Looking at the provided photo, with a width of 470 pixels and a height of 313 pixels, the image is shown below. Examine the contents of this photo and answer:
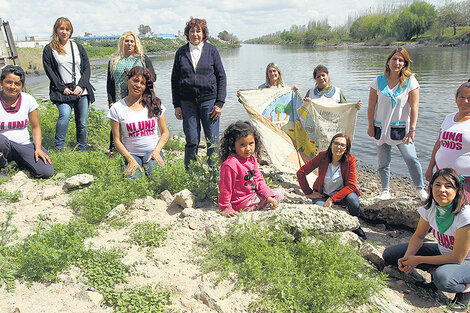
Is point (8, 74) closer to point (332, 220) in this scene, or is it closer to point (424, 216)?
point (332, 220)

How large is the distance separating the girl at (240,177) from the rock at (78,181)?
1935 millimetres

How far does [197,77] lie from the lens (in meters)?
5.18

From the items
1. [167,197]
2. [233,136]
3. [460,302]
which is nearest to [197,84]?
[233,136]

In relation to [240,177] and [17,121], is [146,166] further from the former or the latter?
[17,121]

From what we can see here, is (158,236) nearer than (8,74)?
Yes

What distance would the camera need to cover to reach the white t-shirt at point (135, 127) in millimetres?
5121

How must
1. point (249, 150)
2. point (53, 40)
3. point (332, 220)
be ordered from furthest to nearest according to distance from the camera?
point (53, 40) < point (249, 150) < point (332, 220)

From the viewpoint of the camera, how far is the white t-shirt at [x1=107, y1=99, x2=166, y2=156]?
5.12 m

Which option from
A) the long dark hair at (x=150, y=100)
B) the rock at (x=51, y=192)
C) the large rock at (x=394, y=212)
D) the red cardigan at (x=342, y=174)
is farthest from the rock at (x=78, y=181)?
the large rock at (x=394, y=212)

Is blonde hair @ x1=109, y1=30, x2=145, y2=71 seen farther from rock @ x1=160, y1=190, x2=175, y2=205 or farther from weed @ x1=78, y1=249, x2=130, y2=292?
weed @ x1=78, y1=249, x2=130, y2=292

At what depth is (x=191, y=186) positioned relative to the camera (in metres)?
4.83

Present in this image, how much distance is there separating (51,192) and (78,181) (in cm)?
34

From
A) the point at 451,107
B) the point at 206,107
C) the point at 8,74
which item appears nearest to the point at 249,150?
the point at 206,107

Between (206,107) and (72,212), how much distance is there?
2.20 metres
